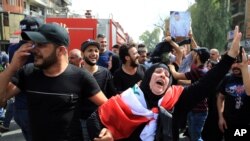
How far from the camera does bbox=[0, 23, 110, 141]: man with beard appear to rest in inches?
112

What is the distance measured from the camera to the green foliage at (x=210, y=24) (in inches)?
1805

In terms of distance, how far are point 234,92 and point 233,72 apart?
0.23 meters

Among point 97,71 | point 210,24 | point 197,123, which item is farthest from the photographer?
point 210,24

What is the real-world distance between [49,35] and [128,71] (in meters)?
2.97

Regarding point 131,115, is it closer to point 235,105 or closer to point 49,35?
point 49,35

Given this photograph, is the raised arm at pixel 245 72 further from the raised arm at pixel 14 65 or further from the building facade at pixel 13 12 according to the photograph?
the building facade at pixel 13 12

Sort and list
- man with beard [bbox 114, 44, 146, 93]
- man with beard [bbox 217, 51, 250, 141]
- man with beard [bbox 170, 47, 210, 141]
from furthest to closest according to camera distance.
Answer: man with beard [bbox 170, 47, 210, 141] < man with beard [bbox 114, 44, 146, 93] < man with beard [bbox 217, 51, 250, 141]

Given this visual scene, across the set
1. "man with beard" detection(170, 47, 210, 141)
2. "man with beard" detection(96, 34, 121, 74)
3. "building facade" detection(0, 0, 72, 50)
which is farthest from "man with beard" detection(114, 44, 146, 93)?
"building facade" detection(0, 0, 72, 50)

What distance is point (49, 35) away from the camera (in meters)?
2.87

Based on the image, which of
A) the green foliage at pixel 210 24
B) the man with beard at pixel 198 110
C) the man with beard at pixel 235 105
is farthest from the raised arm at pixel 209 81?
the green foliage at pixel 210 24

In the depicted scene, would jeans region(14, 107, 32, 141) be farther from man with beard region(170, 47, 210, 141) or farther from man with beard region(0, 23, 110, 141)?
man with beard region(170, 47, 210, 141)

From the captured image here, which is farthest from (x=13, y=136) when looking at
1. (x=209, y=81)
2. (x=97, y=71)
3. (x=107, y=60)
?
(x=209, y=81)

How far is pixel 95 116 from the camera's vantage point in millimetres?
2863

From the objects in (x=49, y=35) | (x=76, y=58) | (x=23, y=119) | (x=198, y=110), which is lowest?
(x=198, y=110)
